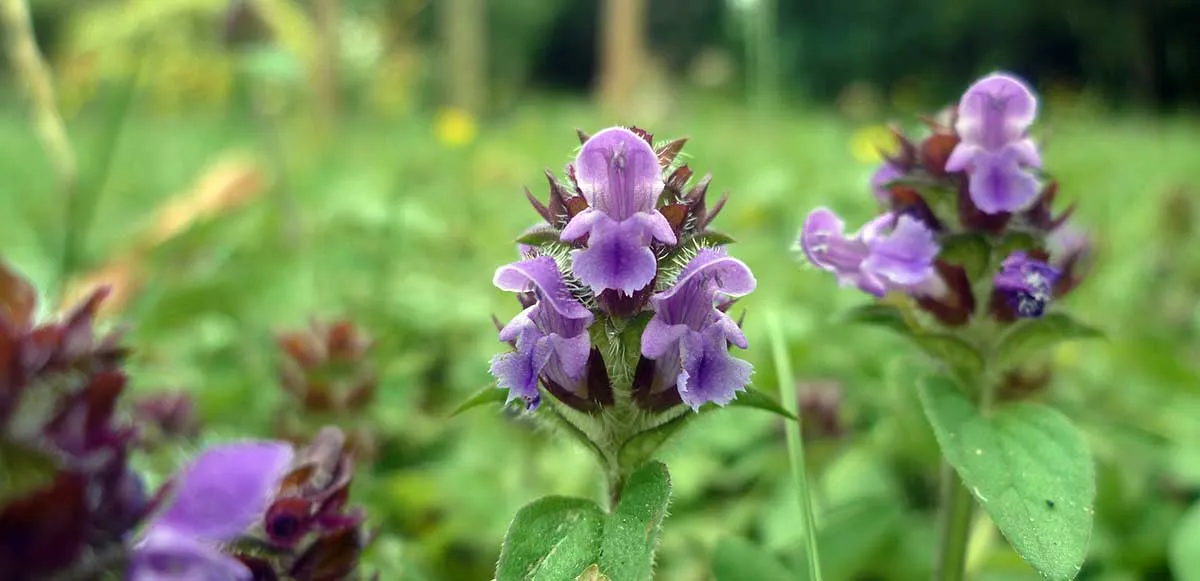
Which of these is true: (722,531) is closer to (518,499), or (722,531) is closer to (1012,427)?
(518,499)

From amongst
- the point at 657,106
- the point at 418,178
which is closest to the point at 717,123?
the point at 657,106

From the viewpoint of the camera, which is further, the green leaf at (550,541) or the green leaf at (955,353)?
the green leaf at (955,353)

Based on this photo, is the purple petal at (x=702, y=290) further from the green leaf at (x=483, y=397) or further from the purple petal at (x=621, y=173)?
the green leaf at (x=483, y=397)

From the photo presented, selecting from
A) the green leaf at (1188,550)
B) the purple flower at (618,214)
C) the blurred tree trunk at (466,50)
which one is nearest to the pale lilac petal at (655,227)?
the purple flower at (618,214)

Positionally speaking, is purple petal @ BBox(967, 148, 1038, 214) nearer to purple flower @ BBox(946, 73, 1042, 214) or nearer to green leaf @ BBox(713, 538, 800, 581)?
purple flower @ BBox(946, 73, 1042, 214)

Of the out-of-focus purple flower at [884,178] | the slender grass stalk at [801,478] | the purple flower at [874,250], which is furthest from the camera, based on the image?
the out-of-focus purple flower at [884,178]

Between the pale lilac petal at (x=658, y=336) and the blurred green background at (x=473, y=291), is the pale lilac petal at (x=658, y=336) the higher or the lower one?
the higher one

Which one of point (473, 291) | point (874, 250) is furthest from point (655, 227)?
point (473, 291)
